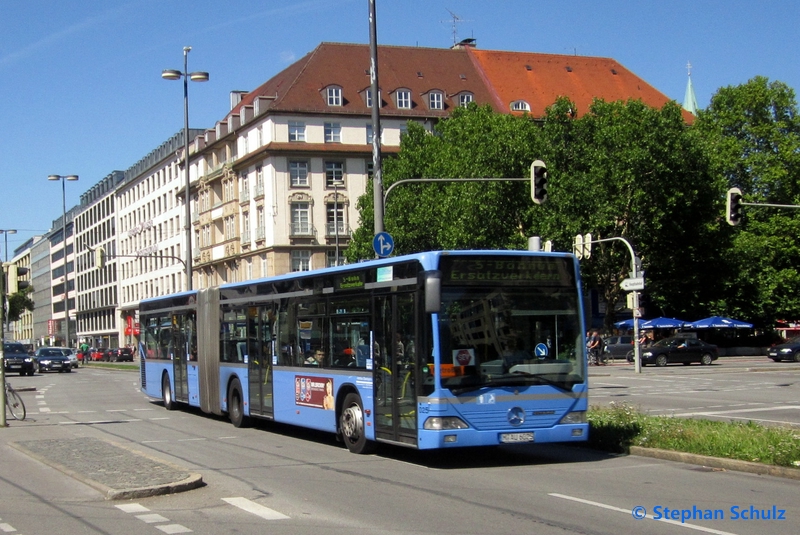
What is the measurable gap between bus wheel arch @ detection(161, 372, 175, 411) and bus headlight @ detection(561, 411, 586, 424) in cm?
1378

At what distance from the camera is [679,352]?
53094mm

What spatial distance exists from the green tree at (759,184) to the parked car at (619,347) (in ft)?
33.7

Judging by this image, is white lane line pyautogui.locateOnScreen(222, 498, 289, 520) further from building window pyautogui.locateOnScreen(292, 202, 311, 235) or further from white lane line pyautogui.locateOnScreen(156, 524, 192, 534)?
building window pyautogui.locateOnScreen(292, 202, 311, 235)

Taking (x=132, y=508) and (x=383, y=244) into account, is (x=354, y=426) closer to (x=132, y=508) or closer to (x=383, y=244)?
(x=132, y=508)

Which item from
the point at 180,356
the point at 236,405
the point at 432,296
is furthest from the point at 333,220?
the point at 432,296

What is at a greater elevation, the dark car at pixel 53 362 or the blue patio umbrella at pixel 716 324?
the blue patio umbrella at pixel 716 324

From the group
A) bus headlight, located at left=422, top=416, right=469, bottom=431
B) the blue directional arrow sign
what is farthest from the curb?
the blue directional arrow sign

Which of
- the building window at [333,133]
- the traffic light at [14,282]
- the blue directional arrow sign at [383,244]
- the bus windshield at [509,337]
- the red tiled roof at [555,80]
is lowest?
the bus windshield at [509,337]

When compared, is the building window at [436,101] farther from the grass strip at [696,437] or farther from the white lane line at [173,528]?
the white lane line at [173,528]

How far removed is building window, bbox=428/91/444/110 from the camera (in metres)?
81.0

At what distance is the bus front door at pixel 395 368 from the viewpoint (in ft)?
41.9

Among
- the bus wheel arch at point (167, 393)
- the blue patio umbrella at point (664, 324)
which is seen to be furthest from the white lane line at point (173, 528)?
the blue patio umbrella at point (664, 324)

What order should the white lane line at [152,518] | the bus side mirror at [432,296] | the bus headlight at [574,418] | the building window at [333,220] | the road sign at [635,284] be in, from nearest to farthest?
the white lane line at [152,518]
the bus side mirror at [432,296]
the bus headlight at [574,418]
the road sign at [635,284]
the building window at [333,220]

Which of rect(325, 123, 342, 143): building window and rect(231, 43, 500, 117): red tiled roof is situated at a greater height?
rect(231, 43, 500, 117): red tiled roof
